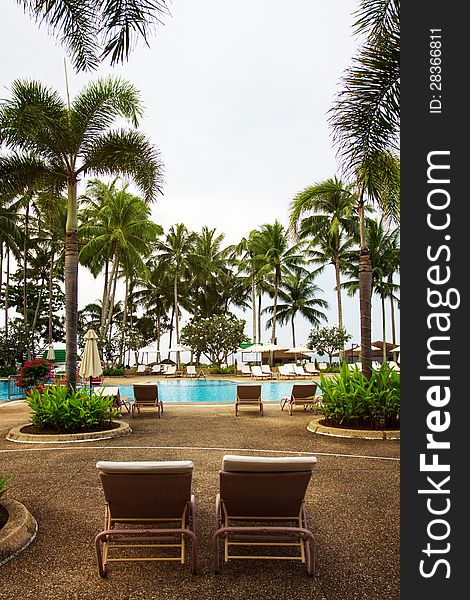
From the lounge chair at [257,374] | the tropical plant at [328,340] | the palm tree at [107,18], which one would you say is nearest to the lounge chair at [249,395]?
the palm tree at [107,18]

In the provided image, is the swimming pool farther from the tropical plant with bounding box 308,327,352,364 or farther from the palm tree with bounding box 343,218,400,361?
the palm tree with bounding box 343,218,400,361

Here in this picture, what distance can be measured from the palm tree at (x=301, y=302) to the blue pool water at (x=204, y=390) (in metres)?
18.4

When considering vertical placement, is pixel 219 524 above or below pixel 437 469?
below

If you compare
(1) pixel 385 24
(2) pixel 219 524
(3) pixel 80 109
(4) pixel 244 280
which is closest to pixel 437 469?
(2) pixel 219 524

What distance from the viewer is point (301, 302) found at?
45.9 metres

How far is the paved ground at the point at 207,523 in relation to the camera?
3.43 m

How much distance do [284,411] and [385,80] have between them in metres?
8.63

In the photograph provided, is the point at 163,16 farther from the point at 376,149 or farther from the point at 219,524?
the point at 219,524

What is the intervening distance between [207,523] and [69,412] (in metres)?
5.32

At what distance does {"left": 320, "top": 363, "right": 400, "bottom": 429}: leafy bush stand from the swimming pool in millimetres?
9265

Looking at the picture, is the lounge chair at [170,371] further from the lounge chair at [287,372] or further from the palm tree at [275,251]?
the palm tree at [275,251]

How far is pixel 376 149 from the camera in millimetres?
8242

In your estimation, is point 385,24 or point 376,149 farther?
point 376,149

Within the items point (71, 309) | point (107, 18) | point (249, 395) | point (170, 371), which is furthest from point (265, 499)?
point (170, 371)
